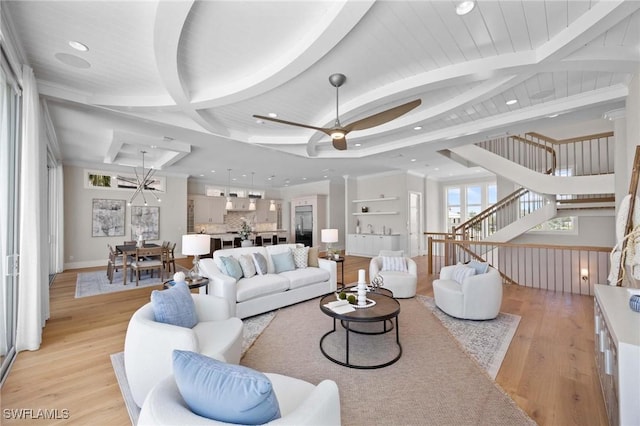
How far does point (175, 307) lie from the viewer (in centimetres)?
221

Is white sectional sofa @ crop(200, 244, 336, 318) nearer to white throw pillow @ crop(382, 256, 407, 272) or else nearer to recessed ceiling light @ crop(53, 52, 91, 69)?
white throw pillow @ crop(382, 256, 407, 272)

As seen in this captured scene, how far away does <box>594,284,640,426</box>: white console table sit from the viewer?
4.68 ft

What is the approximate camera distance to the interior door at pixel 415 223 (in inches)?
341

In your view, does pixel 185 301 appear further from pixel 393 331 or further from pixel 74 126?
pixel 74 126

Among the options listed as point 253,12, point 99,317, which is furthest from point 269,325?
point 253,12

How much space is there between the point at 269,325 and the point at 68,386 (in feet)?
6.06

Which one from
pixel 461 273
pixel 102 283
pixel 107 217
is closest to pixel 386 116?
pixel 461 273

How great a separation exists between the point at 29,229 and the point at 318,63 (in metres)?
3.42

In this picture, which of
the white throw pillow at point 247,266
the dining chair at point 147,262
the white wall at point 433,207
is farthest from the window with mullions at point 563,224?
the dining chair at point 147,262

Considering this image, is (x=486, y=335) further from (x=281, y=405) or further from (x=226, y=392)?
(x=226, y=392)

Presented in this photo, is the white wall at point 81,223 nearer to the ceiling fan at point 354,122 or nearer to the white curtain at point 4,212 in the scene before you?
the white curtain at point 4,212

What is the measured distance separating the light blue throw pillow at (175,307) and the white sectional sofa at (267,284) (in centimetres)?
70

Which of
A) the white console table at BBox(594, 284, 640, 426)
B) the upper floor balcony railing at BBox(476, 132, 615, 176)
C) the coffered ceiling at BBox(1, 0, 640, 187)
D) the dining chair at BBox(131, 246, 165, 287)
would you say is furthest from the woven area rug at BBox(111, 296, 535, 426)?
the upper floor balcony railing at BBox(476, 132, 615, 176)

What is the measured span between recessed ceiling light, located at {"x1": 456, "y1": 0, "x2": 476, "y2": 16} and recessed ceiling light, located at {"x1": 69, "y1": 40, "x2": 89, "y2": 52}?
3.29 metres
